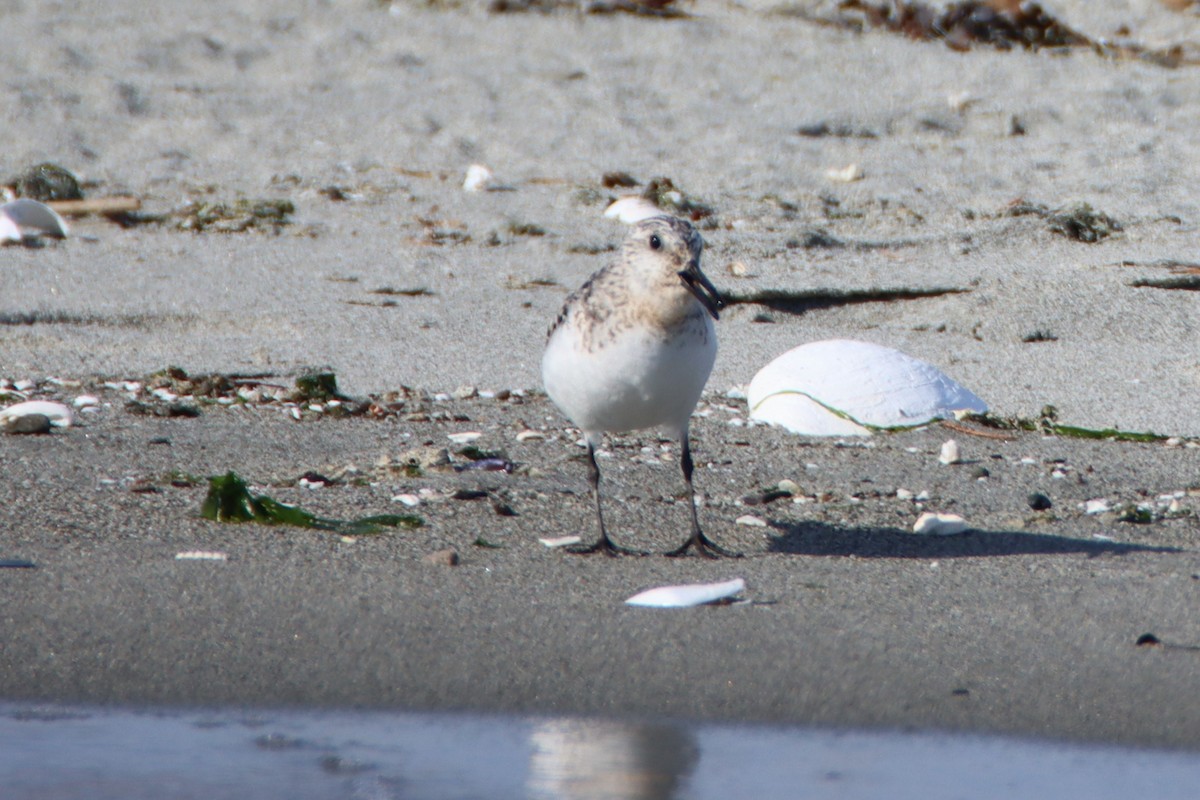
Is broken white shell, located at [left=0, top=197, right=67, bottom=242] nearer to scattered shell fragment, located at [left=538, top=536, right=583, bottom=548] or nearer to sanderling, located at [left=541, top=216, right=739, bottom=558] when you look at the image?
sanderling, located at [left=541, top=216, right=739, bottom=558]

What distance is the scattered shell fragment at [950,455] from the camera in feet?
16.1

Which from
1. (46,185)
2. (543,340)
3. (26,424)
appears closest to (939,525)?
(543,340)

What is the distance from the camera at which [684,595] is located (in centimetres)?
354

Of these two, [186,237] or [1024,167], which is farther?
[1024,167]

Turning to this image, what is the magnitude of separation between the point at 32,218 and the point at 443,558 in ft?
14.3

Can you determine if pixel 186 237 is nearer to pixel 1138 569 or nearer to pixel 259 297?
pixel 259 297

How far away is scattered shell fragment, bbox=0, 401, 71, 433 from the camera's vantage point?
491 cm

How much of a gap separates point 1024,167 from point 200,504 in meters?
5.71

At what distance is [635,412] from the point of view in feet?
13.5

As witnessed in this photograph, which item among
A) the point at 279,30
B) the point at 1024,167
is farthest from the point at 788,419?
the point at 279,30

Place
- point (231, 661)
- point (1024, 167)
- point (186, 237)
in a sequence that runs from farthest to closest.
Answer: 1. point (1024, 167)
2. point (186, 237)
3. point (231, 661)

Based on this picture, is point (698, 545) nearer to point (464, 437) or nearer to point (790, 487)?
point (790, 487)

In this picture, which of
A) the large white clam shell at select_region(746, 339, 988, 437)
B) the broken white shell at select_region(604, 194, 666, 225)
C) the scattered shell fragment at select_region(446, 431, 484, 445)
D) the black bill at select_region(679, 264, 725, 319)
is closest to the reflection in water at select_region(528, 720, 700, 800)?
the black bill at select_region(679, 264, 725, 319)

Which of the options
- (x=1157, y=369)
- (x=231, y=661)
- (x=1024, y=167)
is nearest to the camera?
(x=231, y=661)
